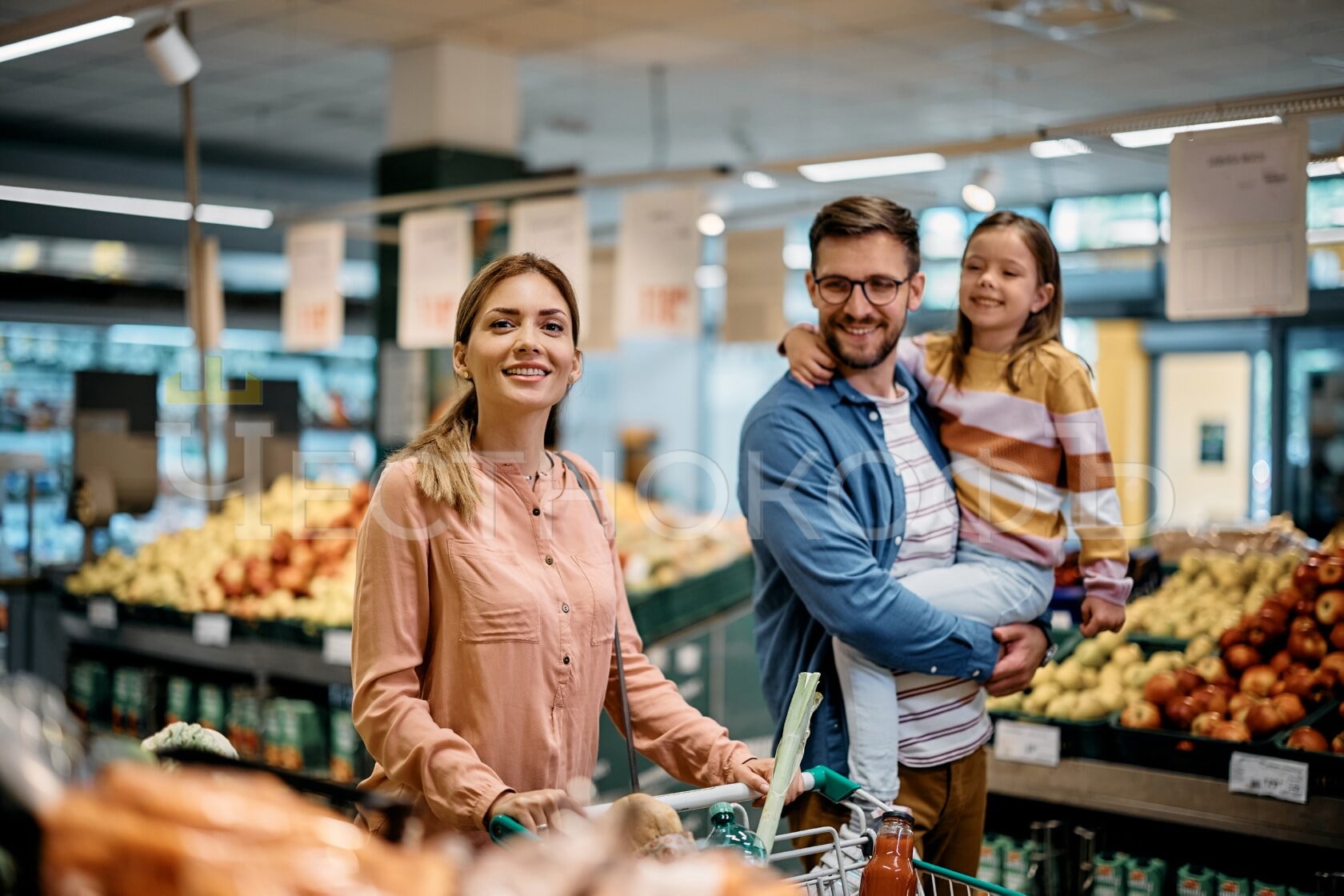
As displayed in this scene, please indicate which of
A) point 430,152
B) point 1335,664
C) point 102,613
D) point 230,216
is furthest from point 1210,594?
point 230,216

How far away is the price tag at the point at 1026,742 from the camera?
3471 millimetres

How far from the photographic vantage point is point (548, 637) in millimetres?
2021

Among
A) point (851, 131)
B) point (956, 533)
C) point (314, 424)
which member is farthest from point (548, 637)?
point (314, 424)

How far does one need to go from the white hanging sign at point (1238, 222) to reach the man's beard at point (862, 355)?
1.33m

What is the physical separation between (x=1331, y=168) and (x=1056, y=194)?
7614mm

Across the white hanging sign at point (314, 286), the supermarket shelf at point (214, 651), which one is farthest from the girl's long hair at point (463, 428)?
the white hanging sign at point (314, 286)

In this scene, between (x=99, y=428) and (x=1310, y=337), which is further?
(x=1310, y=337)

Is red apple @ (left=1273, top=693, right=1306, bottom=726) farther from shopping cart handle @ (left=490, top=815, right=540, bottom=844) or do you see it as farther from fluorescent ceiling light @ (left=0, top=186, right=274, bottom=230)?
fluorescent ceiling light @ (left=0, top=186, right=274, bottom=230)

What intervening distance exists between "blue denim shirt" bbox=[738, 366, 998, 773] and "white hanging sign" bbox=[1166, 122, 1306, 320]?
134 centimetres

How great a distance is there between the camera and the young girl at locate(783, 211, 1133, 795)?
2463 millimetres

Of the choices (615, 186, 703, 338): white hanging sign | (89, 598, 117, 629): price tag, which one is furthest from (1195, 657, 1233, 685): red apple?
(89, 598, 117, 629): price tag

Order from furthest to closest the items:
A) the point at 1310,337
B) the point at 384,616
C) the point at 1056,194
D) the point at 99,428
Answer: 1. the point at 1056,194
2. the point at 1310,337
3. the point at 99,428
4. the point at 384,616

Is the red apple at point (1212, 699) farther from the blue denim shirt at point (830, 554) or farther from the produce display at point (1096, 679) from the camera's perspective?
the blue denim shirt at point (830, 554)

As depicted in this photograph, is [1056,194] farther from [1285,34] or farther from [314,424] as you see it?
[314,424]
